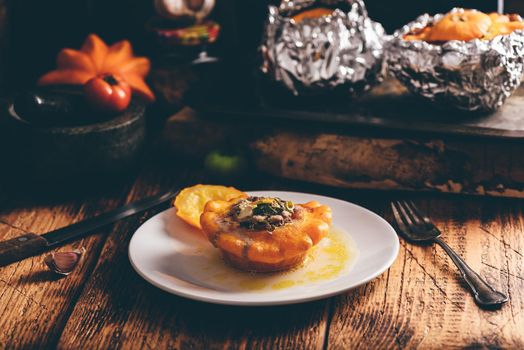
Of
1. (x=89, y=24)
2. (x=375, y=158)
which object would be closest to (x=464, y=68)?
(x=375, y=158)

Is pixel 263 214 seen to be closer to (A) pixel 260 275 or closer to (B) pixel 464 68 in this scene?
(A) pixel 260 275

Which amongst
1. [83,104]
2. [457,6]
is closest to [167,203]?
[83,104]

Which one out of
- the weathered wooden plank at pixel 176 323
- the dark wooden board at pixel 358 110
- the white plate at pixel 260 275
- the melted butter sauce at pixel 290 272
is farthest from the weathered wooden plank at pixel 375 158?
the weathered wooden plank at pixel 176 323

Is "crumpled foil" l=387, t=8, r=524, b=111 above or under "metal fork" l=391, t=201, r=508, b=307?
above

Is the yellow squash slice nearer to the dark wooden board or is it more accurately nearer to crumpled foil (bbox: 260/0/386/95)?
the dark wooden board

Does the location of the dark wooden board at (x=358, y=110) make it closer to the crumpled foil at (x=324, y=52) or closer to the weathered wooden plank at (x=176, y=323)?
the crumpled foil at (x=324, y=52)

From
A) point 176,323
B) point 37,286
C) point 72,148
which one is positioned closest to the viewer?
point 176,323

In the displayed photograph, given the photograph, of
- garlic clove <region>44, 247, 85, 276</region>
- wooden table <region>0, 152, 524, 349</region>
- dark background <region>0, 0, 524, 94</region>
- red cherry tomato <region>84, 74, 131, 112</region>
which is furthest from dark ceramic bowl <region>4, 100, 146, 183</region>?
dark background <region>0, 0, 524, 94</region>
